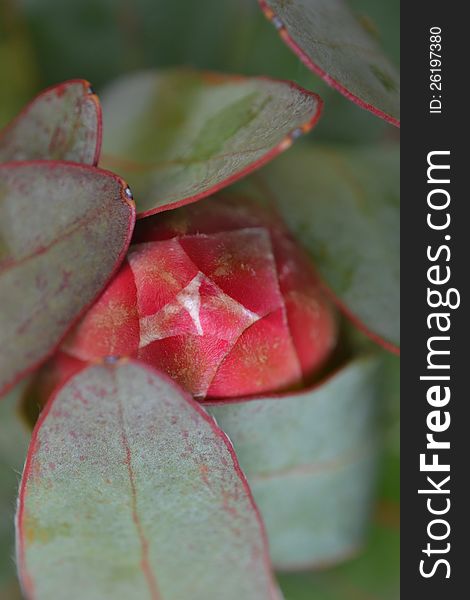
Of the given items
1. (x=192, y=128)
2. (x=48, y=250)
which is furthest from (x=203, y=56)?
(x=48, y=250)

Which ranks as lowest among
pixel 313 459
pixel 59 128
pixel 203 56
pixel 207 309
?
pixel 313 459

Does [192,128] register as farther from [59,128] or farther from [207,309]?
[207,309]

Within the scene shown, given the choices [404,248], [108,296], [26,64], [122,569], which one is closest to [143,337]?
[108,296]

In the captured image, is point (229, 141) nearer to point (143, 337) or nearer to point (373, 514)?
point (143, 337)

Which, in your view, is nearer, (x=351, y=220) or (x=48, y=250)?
(x=48, y=250)

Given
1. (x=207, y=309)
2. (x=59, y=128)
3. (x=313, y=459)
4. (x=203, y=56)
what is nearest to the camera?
(x=207, y=309)

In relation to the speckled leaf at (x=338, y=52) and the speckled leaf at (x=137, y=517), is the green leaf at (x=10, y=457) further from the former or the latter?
the speckled leaf at (x=338, y=52)

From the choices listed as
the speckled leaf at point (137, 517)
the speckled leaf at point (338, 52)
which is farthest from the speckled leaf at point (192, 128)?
the speckled leaf at point (137, 517)

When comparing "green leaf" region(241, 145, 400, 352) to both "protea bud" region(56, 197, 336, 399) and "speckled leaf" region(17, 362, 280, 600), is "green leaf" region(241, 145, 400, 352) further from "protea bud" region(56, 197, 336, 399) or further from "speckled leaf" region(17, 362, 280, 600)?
"speckled leaf" region(17, 362, 280, 600)
